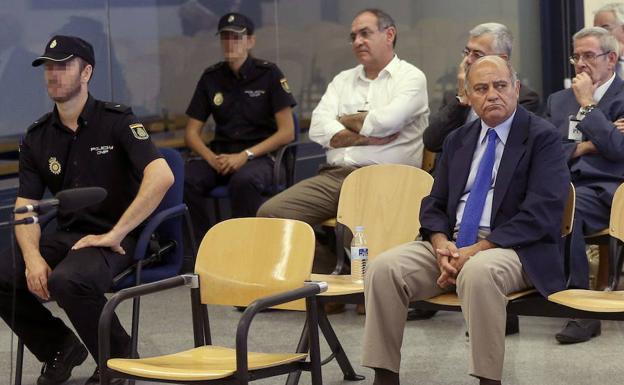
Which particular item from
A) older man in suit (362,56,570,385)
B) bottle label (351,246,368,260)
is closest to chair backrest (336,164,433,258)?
bottle label (351,246,368,260)

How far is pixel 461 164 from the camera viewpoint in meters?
4.39

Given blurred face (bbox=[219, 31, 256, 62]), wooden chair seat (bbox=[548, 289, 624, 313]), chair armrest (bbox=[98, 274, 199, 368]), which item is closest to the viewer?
chair armrest (bbox=[98, 274, 199, 368])

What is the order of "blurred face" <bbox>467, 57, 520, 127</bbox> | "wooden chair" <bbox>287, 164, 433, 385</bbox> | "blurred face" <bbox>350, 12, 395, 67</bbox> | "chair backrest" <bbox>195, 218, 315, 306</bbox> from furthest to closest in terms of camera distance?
"blurred face" <bbox>350, 12, 395, 67</bbox>
"wooden chair" <bbox>287, 164, 433, 385</bbox>
"blurred face" <bbox>467, 57, 520, 127</bbox>
"chair backrest" <bbox>195, 218, 315, 306</bbox>

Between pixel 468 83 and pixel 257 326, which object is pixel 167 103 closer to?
pixel 257 326

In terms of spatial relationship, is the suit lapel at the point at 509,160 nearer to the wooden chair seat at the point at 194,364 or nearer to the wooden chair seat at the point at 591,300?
the wooden chair seat at the point at 591,300

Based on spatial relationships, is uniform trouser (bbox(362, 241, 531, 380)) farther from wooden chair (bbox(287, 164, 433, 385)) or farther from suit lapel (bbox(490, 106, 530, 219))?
wooden chair (bbox(287, 164, 433, 385))

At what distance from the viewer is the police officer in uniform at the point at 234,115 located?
6.55m

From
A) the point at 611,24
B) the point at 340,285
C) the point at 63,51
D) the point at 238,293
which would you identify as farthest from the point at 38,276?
the point at 611,24

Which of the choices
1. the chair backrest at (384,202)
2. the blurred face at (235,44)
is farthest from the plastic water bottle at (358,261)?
the blurred face at (235,44)

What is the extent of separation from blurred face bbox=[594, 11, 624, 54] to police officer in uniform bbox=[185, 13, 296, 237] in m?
1.84

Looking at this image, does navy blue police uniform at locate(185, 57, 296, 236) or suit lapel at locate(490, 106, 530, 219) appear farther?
navy blue police uniform at locate(185, 57, 296, 236)

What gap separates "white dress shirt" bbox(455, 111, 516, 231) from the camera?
4266 mm

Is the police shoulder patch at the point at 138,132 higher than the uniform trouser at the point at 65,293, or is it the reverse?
the police shoulder patch at the point at 138,132

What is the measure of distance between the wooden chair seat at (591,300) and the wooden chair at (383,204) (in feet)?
2.83
